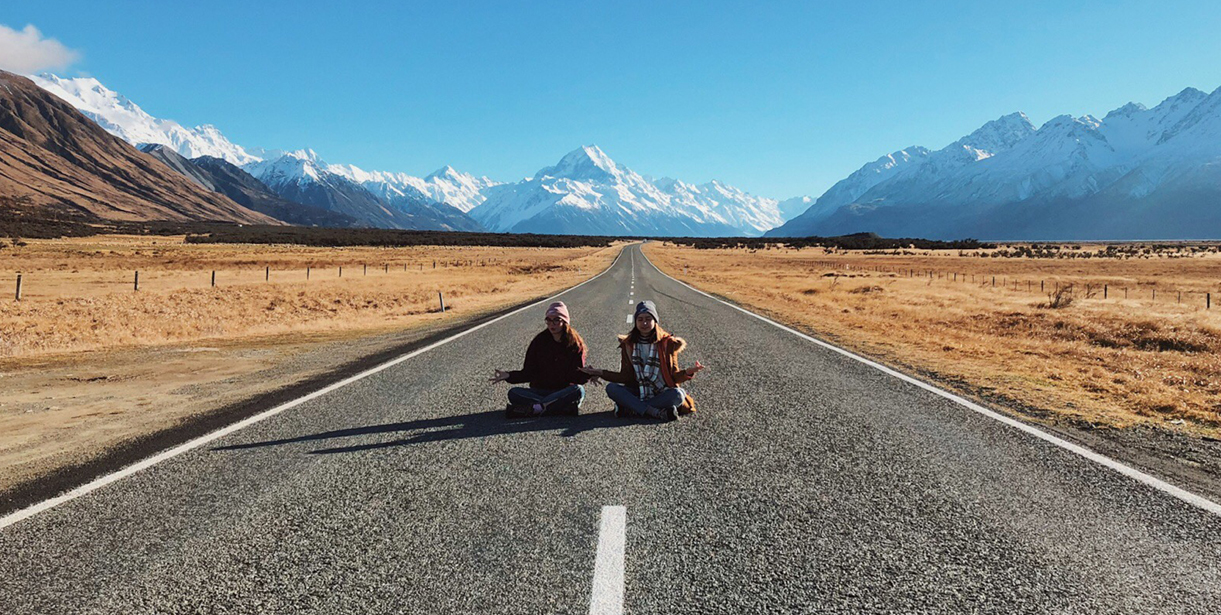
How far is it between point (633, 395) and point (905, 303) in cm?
2141

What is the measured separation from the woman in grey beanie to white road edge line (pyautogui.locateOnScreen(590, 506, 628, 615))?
2572 millimetres

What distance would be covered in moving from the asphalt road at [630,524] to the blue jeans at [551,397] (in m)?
0.29

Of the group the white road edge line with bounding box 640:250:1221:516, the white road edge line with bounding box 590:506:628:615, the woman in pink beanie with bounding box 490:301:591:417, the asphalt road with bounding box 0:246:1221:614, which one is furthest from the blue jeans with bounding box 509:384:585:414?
the white road edge line with bounding box 640:250:1221:516

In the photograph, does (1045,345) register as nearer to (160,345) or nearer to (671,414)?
(671,414)

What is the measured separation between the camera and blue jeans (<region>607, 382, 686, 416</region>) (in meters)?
6.93

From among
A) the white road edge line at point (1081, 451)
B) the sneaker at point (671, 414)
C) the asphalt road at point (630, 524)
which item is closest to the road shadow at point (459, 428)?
the asphalt road at point (630, 524)

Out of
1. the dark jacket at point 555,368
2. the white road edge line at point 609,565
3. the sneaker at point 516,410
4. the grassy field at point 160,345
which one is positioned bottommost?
the grassy field at point 160,345

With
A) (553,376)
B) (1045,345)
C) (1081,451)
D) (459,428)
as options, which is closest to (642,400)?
(553,376)

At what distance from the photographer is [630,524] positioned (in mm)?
4188

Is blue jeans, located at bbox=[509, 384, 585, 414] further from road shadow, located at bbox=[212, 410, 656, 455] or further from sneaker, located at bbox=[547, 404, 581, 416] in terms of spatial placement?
road shadow, located at bbox=[212, 410, 656, 455]

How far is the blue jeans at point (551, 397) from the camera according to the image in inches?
280

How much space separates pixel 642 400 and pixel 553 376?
105 centimetres

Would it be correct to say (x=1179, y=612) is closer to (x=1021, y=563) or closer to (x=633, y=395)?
(x=1021, y=563)

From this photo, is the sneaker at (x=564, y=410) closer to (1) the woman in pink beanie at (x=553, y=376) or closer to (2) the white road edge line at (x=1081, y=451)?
(1) the woman in pink beanie at (x=553, y=376)
